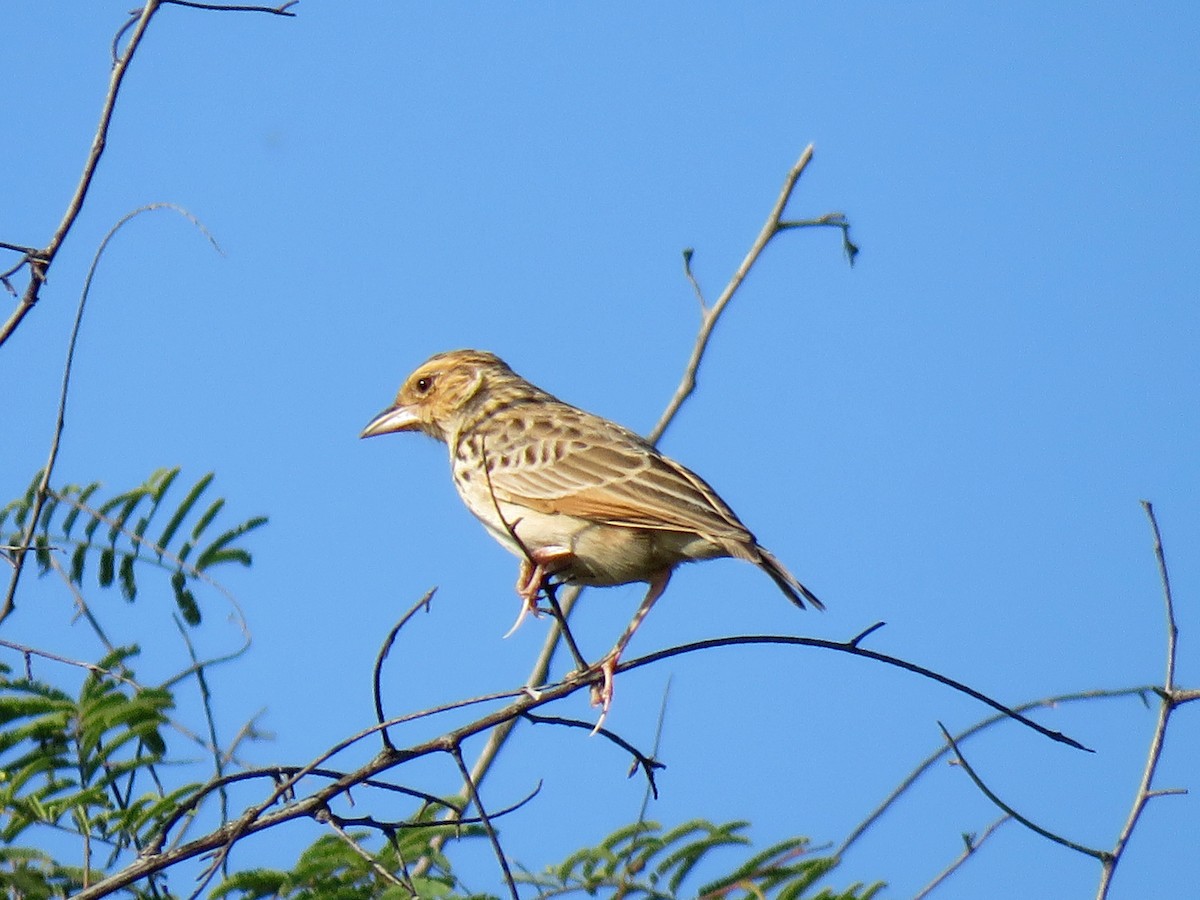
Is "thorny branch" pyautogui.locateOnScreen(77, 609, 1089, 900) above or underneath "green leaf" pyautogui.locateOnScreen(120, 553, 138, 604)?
underneath

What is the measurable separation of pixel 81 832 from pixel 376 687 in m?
1.13

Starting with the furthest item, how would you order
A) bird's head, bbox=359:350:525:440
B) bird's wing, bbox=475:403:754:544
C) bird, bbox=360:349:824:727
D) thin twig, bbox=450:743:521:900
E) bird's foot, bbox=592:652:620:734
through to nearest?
bird's head, bbox=359:350:525:440 → bird's wing, bbox=475:403:754:544 → bird, bbox=360:349:824:727 → bird's foot, bbox=592:652:620:734 → thin twig, bbox=450:743:521:900

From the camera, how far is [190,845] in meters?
4.04

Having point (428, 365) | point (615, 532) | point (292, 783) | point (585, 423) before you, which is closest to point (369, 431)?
point (428, 365)

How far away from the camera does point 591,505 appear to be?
7.25m

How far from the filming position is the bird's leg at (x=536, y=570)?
6.09 metres

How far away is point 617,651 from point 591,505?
111cm

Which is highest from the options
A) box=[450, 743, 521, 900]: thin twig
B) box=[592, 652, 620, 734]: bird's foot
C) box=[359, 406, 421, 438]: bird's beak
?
box=[359, 406, 421, 438]: bird's beak

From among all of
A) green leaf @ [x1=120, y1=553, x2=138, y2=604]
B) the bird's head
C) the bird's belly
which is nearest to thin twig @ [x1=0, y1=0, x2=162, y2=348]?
green leaf @ [x1=120, y1=553, x2=138, y2=604]

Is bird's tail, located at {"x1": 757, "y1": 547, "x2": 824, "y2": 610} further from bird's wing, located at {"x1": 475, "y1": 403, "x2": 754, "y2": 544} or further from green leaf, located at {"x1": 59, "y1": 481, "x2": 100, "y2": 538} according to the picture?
green leaf, located at {"x1": 59, "y1": 481, "x2": 100, "y2": 538}

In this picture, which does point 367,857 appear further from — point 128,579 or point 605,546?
point 605,546

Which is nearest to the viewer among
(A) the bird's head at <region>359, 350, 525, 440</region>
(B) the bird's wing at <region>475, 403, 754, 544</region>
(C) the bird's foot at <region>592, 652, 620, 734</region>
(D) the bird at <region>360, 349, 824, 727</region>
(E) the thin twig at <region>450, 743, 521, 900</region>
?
(E) the thin twig at <region>450, 743, 521, 900</region>

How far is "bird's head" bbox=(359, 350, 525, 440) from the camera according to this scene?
9.51 meters

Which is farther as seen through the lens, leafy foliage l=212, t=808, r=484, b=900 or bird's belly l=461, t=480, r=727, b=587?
bird's belly l=461, t=480, r=727, b=587
